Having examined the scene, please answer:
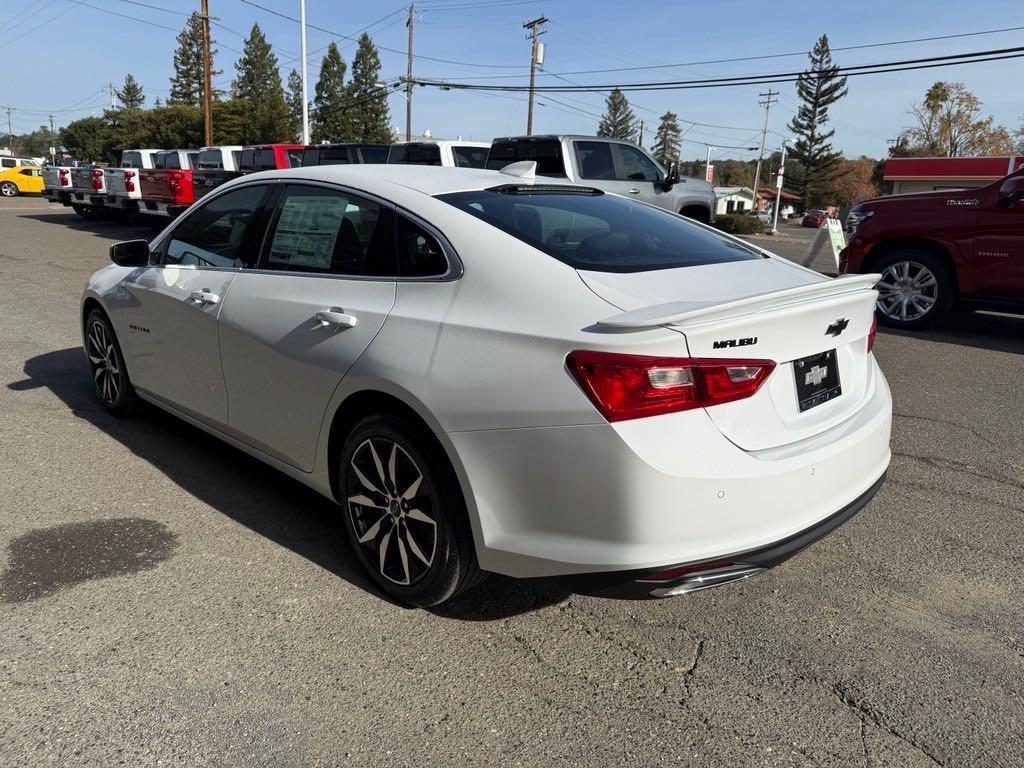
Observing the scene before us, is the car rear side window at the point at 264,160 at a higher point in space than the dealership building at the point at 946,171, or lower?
lower

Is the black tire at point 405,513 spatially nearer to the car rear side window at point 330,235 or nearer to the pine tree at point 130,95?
the car rear side window at point 330,235

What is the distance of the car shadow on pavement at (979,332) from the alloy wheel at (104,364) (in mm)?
7511

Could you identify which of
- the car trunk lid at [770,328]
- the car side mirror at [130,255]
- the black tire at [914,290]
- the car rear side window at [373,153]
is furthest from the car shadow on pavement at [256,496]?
the car rear side window at [373,153]

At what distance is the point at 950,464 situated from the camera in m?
4.63

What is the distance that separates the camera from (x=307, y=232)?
3.53 metres

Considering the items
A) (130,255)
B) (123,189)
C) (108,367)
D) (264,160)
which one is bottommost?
(108,367)

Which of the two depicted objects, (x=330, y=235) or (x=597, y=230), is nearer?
(x=597, y=230)

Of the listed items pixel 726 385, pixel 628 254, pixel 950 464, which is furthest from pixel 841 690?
pixel 950 464

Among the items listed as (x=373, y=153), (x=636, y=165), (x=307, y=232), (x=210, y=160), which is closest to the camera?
(x=307, y=232)

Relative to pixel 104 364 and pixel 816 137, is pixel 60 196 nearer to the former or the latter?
pixel 104 364

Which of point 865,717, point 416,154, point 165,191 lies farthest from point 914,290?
point 165,191

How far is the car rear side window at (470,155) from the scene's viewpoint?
583 inches

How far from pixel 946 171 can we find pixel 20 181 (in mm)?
50868

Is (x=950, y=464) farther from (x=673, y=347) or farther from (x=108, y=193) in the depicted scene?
(x=108, y=193)
